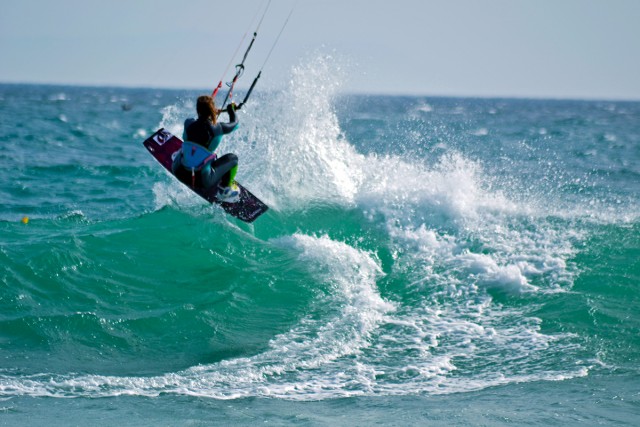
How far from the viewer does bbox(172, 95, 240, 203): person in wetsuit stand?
9008mm

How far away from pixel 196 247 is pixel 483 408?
6.21 m

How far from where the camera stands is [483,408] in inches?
252

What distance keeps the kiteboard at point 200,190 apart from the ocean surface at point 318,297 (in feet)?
2.32

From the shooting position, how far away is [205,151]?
30.5 ft

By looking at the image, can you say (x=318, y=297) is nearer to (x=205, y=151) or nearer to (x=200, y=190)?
(x=200, y=190)

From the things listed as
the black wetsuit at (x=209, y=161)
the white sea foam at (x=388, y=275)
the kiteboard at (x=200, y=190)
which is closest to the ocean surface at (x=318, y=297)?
the white sea foam at (x=388, y=275)

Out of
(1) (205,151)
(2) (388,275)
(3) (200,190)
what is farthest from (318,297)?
(1) (205,151)

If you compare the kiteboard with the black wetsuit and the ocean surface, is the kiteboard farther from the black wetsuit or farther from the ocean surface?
the ocean surface

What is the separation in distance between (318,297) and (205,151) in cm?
247

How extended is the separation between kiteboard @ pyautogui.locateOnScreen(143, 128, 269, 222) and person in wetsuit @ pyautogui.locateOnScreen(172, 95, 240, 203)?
1.64ft

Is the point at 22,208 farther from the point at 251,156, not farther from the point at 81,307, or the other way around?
the point at 81,307

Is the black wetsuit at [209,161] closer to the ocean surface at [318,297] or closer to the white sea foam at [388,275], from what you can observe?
the ocean surface at [318,297]

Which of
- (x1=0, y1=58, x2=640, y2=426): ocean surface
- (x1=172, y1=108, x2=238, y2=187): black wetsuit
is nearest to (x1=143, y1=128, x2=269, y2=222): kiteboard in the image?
(x1=172, y1=108, x2=238, y2=187): black wetsuit

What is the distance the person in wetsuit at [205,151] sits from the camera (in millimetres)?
9008
